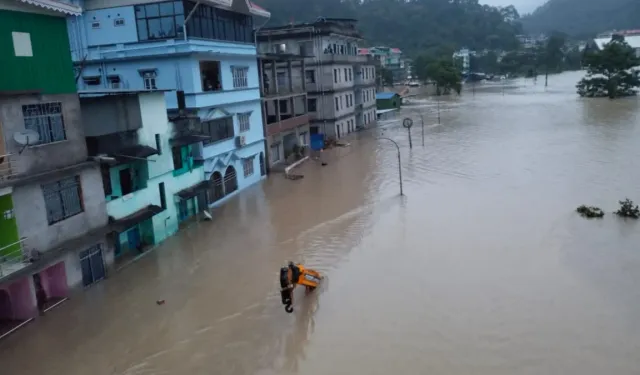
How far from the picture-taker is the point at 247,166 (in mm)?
29297

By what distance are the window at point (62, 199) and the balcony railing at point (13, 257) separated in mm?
1173

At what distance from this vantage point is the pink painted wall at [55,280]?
1500 cm

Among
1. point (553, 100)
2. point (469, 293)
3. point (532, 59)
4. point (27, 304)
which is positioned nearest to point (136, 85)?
point (27, 304)

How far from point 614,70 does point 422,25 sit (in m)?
110

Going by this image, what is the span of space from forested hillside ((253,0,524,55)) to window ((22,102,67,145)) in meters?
138

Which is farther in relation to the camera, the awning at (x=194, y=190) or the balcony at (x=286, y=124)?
the balcony at (x=286, y=124)

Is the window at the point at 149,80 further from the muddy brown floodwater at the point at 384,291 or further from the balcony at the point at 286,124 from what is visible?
the balcony at the point at 286,124


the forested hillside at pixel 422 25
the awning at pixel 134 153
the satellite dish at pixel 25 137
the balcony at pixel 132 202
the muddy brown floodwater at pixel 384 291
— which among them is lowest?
the muddy brown floodwater at pixel 384 291

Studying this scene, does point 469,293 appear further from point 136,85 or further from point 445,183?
point 136,85

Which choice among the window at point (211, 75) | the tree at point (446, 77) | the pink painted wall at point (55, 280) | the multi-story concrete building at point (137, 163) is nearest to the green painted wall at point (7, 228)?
the pink painted wall at point (55, 280)

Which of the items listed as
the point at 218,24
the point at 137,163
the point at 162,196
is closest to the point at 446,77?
the point at 218,24

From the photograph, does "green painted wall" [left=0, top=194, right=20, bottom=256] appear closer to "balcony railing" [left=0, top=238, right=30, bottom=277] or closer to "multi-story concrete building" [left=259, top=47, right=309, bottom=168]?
"balcony railing" [left=0, top=238, right=30, bottom=277]

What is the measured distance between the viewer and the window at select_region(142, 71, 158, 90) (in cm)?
2441

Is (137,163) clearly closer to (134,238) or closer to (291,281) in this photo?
(134,238)
